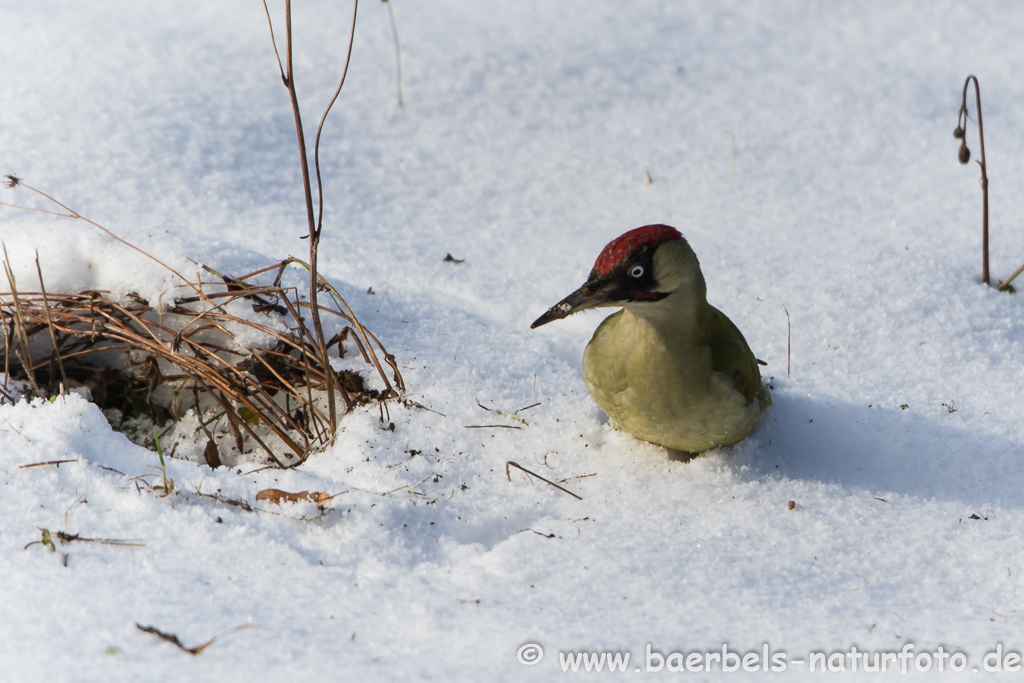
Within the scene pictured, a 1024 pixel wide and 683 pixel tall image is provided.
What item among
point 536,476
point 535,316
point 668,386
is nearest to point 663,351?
point 668,386

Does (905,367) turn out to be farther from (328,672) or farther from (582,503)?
(328,672)

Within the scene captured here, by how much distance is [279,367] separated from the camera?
2967 millimetres

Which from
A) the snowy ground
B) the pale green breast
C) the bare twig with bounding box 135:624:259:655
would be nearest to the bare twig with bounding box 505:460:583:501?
the snowy ground

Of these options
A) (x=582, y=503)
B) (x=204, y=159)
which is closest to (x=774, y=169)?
(x=582, y=503)

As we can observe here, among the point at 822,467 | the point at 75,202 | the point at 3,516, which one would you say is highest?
the point at 75,202

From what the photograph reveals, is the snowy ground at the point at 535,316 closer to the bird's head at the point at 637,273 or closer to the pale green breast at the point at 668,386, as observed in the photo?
the pale green breast at the point at 668,386

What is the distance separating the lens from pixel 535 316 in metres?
3.53

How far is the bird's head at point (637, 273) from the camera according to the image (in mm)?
2408

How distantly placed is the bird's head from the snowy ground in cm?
61

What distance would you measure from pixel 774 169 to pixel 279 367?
3083mm

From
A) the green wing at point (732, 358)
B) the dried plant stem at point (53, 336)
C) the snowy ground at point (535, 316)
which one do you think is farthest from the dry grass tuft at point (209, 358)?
the green wing at point (732, 358)

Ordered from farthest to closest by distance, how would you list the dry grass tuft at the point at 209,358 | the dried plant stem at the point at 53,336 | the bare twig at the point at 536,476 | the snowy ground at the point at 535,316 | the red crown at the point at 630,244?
the dry grass tuft at the point at 209,358 → the dried plant stem at the point at 53,336 → the bare twig at the point at 536,476 → the red crown at the point at 630,244 → the snowy ground at the point at 535,316

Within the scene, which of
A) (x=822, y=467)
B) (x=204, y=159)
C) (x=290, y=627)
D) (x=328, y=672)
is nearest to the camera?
(x=328, y=672)

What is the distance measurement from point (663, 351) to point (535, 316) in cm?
107
